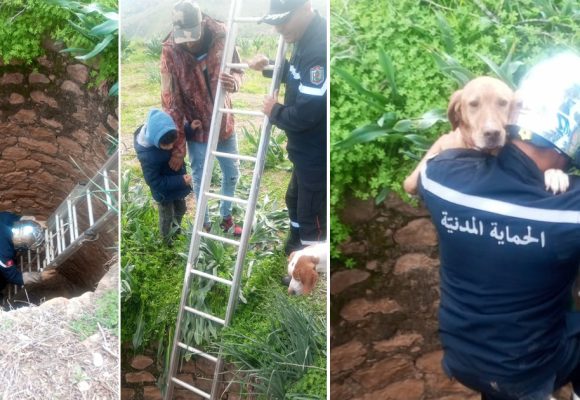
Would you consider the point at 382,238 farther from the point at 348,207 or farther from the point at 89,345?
the point at 89,345

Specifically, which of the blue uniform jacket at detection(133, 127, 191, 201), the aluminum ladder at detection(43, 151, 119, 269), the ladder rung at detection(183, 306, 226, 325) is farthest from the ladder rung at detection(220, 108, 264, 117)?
the aluminum ladder at detection(43, 151, 119, 269)

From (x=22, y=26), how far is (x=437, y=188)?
192 centimetres

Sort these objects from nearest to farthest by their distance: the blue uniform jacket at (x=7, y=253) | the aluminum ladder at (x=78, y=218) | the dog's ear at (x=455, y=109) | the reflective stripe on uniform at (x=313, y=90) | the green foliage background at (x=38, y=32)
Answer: the dog's ear at (x=455, y=109) → the reflective stripe on uniform at (x=313, y=90) → the green foliage background at (x=38, y=32) → the aluminum ladder at (x=78, y=218) → the blue uniform jacket at (x=7, y=253)

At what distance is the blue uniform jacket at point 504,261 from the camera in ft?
5.53

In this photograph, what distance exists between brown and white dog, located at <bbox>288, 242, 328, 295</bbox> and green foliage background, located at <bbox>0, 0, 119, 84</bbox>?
1129mm

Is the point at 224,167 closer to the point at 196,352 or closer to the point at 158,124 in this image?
the point at 158,124

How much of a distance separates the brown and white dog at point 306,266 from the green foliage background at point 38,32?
44.5 inches

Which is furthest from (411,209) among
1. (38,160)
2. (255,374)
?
(38,160)

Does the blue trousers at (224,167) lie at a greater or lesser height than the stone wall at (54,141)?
greater

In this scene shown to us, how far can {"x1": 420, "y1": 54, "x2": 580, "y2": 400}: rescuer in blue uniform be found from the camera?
166 centimetres

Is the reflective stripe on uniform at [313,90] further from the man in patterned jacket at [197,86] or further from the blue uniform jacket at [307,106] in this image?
the man in patterned jacket at [197,86]

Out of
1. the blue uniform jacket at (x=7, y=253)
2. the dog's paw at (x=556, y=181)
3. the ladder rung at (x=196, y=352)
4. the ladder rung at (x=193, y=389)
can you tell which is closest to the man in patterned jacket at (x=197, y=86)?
the ladder rung at (x=196, y=352)

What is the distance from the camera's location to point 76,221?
11.9 ft

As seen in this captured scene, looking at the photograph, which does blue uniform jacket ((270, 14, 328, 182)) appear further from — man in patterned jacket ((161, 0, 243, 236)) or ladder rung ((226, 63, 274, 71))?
man in patterned jacket ((161, 0, 243, 236))
